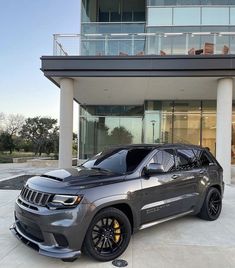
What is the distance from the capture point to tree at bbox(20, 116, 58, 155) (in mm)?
41000

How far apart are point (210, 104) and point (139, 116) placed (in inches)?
188

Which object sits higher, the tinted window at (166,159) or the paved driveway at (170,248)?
the tinted window at (166,159)

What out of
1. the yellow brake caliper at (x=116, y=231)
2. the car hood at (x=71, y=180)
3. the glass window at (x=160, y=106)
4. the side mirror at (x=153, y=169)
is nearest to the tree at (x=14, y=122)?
the glass window at (x=160, y=106)

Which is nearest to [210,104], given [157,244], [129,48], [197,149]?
[129,48]

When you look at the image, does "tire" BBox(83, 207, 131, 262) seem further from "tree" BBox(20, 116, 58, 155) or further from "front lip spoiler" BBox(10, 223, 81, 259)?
"tree" BBox(20, 116, 58, 155)

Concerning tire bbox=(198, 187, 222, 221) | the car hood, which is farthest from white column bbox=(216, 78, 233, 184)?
the car hood

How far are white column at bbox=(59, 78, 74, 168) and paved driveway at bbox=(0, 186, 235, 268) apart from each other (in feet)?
20.6

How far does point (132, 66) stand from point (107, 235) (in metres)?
9.04

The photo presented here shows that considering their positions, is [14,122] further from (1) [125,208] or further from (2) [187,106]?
(1) [125,208]

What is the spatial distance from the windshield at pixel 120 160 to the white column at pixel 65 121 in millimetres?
6869

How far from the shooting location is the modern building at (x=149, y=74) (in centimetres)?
1232

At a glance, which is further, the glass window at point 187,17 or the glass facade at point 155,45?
the glass window at point 187,17

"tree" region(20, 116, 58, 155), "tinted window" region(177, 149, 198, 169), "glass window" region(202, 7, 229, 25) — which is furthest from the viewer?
"tree" region(20, 116, 58, 155)

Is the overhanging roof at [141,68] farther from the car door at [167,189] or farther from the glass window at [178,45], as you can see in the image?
the car door at [167,189]
